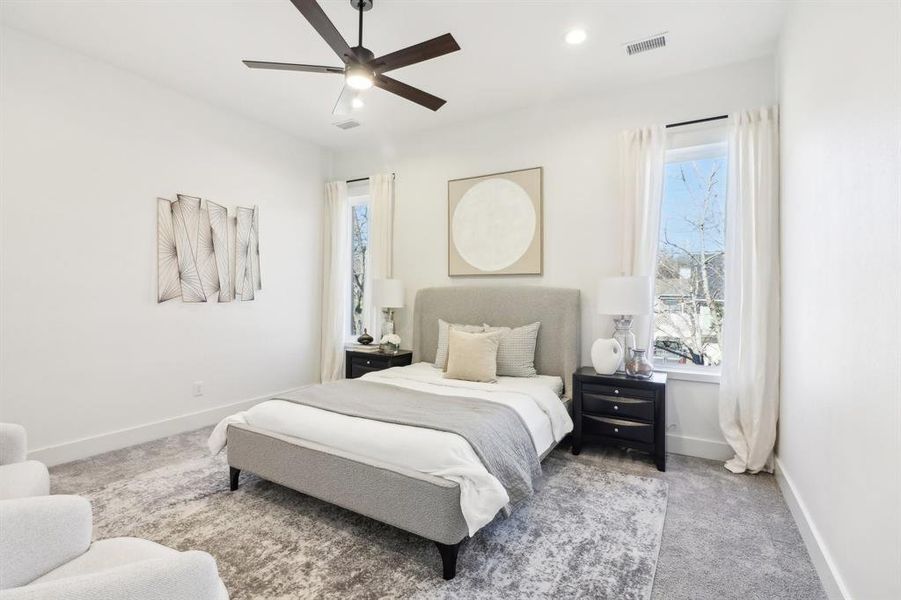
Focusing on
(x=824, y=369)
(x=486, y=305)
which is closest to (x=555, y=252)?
(x=486, y=305)

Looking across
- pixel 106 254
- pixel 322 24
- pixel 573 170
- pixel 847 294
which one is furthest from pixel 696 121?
pixel 106 254

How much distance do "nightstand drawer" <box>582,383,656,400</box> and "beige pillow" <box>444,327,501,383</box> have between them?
753 mm

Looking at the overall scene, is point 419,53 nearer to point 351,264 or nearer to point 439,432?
point 439,432

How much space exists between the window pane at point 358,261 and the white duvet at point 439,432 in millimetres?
1913

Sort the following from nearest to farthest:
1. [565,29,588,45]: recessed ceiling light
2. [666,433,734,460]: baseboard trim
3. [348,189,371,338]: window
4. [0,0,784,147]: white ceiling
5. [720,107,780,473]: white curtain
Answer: [0,0,784,147]: white ceiling, [565,29,588,45]: recessed ceiling light, [720,107,780,473]: white curtain, [666,433,734,460]: baseboard trim, [348,189,371,338]: window

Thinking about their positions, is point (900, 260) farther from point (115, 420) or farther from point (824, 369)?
point (115, 420)

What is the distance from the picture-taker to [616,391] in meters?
3.25

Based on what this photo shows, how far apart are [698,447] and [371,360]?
3047 mm

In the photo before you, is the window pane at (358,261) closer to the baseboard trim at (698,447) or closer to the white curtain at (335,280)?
the white curtain at (335,280)

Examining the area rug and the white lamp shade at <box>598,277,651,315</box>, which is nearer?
the area rug

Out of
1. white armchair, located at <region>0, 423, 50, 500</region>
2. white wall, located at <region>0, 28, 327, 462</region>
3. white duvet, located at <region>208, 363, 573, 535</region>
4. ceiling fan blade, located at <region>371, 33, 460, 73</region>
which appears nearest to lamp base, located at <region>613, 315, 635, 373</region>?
white duvet, located at <region>208, 363, 573, 535</region>

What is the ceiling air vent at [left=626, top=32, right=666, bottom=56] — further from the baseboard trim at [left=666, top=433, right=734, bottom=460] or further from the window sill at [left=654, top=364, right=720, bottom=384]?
the baseboard trim at [left=666, top=433, right=734, bottom=460]

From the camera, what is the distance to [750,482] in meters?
2.87

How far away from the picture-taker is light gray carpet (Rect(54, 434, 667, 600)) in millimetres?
1839
